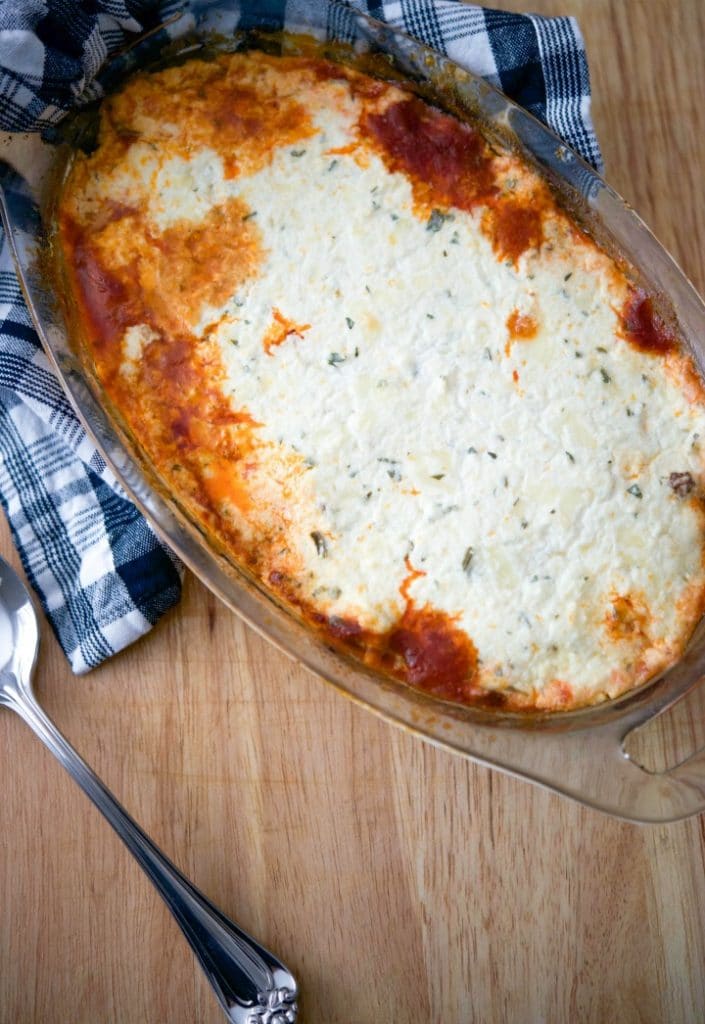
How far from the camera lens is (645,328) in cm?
177

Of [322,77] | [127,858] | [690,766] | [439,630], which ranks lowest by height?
[127,858]

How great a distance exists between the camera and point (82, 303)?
1828mm

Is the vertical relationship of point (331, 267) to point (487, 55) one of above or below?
below

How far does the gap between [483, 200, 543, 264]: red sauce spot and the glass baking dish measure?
10cm

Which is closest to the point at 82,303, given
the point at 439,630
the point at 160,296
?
the point at 160,296

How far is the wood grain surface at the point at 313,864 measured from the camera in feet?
6.27

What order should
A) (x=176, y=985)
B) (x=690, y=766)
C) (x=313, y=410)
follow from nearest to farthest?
(x=690, y=766)
(x=313, y=410)
(x=176, y=985)

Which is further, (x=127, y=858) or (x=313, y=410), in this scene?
(x=127, y=858)

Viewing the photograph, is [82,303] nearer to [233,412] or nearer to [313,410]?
[233,412]

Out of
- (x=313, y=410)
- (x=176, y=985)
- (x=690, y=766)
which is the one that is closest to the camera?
(x=690, y=766)

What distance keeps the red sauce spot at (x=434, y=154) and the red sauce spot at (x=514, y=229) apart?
0.17 feet

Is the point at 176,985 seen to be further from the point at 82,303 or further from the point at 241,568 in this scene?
the point at 82,303

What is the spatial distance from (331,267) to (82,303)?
54 cm

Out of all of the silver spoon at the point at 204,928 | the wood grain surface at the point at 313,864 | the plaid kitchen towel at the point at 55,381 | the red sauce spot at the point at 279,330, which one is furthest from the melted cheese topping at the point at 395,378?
the silver spoon at the point at 204,928
